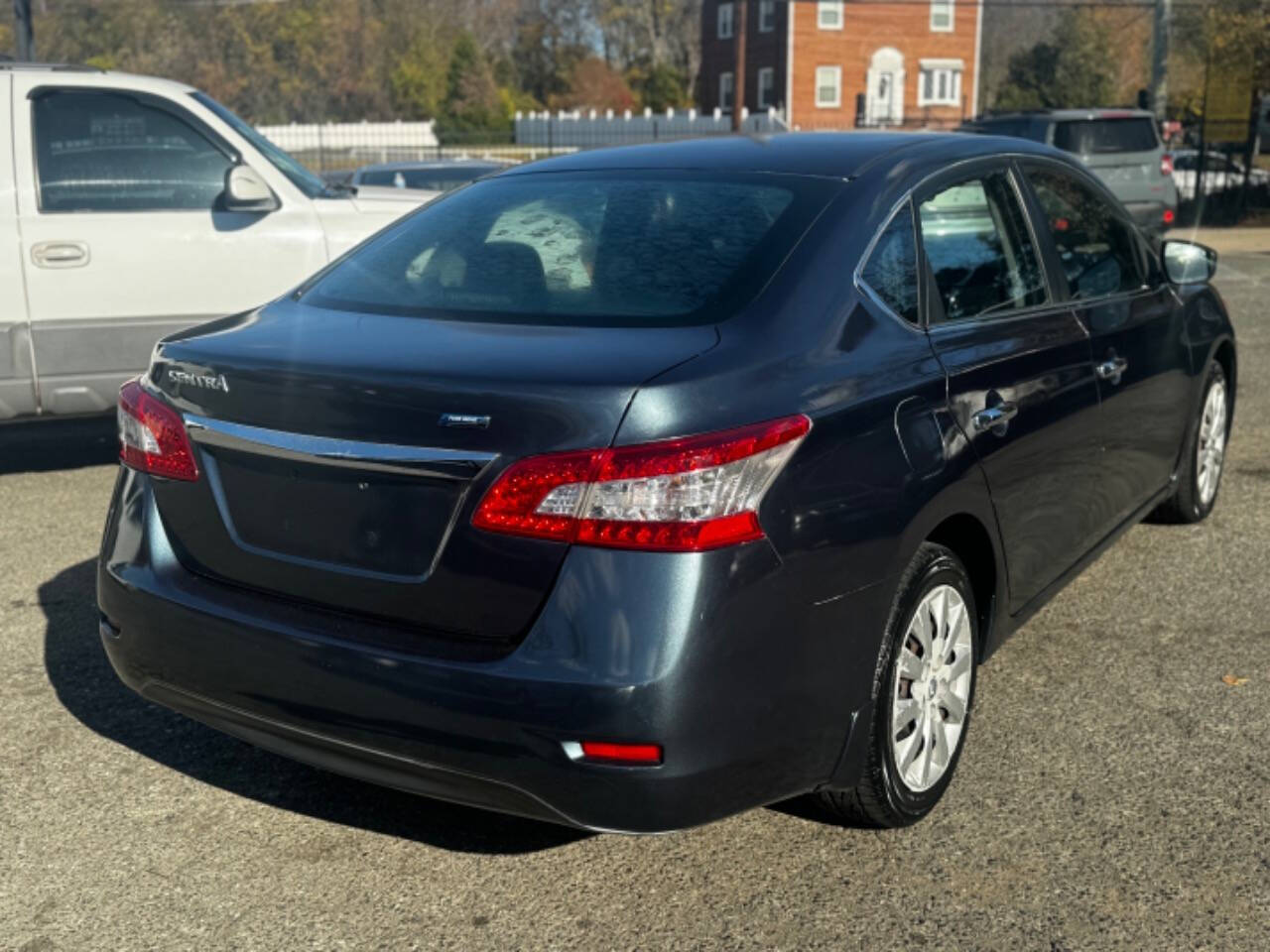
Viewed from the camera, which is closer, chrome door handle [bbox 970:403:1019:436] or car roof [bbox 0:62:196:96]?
chrome door handle [bbox 970:403:1019:436]

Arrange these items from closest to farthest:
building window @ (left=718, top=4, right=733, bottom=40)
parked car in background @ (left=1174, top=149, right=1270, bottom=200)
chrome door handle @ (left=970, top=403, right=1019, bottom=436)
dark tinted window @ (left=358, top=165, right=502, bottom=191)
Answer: chrome door handle @ (left=970, top=403, right=1019, bottom=436) → dark tinted window @ (left=358, top=165, right=502, bottom=191) → parked car in background @ (left=1174, top=149, right=1270, bottom=200) → building window @ (left=718, top=4, right=733, bottom=40)

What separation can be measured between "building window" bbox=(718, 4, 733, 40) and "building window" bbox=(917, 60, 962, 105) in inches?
350

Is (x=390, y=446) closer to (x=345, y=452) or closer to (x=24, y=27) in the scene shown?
(x=345, y=452)

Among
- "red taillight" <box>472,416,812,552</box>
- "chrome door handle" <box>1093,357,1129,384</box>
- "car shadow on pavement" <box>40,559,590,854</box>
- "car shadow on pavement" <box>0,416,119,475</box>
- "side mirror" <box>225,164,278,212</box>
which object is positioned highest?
"side mirror" <box>225,164,278,212</box>

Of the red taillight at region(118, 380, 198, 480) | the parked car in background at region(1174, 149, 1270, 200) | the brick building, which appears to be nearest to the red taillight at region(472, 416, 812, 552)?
the red taillight at region(118, 380, 198, 480)

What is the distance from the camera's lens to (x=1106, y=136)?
17641 millimetres

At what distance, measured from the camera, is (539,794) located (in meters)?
2.95

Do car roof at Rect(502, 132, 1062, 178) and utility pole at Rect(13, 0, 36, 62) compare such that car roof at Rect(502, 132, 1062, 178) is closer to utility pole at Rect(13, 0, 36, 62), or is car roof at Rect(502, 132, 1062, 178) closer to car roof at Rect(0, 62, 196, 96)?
car roof at Rect(0, 62, 196, 96)

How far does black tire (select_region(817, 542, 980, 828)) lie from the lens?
10.9ft

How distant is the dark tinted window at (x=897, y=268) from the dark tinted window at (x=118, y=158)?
4.18 m

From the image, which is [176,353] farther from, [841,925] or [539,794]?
[841,925]

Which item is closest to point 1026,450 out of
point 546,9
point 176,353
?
point 176,353

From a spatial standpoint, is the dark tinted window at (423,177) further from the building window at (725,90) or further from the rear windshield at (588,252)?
the building window at (725,90)

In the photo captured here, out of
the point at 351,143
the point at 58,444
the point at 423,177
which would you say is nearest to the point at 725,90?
the point at 351,143
